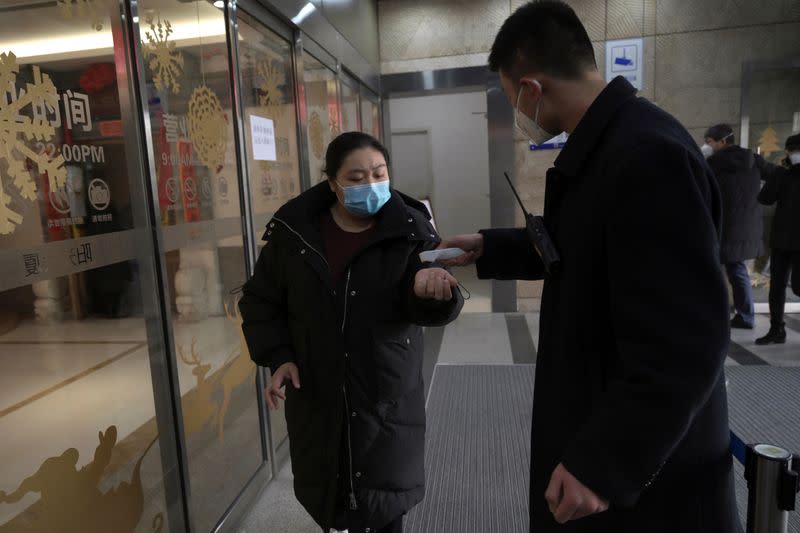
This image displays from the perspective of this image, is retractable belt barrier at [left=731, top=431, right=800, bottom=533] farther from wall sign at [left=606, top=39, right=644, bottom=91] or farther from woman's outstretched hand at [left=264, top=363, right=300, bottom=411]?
wall sign at [left=606, top=39, right=644, bottom=91]

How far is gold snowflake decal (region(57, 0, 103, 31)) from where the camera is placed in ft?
4.83

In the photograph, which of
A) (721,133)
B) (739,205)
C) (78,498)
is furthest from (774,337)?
(78,498)

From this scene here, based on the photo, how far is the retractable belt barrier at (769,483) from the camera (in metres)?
1.02

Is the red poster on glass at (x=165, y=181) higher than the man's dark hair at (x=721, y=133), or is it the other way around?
the man's dark hair at (x=721, y=133)

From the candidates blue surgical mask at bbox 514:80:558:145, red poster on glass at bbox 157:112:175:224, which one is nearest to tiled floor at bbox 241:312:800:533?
red poster on glass at bbox 157:112:175:224

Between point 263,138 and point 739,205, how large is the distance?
165 inches

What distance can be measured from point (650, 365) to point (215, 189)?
6.35 feet

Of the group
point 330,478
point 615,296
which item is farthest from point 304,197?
point 615,296

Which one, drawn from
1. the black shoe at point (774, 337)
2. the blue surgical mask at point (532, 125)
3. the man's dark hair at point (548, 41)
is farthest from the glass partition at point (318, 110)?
the black shoe at point (774, 337)

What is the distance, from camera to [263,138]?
2.77m

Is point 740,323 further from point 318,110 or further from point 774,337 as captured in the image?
point 318,110

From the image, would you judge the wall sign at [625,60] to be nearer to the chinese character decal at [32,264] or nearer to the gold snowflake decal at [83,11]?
the gold snowflake decal at [83,11]

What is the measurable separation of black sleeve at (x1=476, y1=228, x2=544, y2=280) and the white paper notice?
163 centimetres

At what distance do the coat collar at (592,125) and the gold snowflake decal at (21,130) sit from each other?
1216 millimetres
